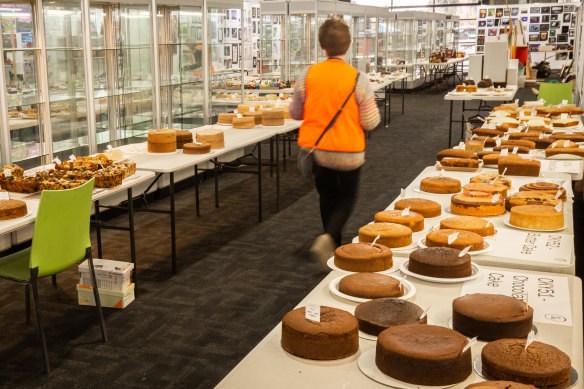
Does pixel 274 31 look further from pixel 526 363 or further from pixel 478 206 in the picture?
pixel 526 363

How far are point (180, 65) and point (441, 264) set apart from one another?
17.2 feet

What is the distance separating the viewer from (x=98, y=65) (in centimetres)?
574

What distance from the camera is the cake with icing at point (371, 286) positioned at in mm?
2188

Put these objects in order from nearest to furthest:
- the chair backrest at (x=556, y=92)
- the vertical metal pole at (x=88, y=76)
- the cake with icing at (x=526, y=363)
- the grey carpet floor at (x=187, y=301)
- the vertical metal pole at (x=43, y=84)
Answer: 1. the cake with icing at (x=526, y=363)
2. the grey carpet floor at (x=187, y=301)
3. the vertical metal pole at (x=43, y=84)
4. the vertical metal pole at (x=88, y=76)
5. the chair backrest at (x=556, y=92)

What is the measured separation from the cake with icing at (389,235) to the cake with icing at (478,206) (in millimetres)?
521

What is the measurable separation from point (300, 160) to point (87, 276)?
1597 mm

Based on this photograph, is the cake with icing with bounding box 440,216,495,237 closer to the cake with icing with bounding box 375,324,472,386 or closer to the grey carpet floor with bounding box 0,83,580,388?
the cake with icing with bounding box 375,324,472,386

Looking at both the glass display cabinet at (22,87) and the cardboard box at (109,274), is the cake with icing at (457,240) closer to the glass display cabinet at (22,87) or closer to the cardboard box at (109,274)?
the cardboard box at (109,274)

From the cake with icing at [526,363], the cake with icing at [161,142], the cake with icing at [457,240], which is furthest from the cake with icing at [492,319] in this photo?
the cake with icing at [161,142]

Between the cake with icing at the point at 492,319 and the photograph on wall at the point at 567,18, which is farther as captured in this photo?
the photograph on wall at the point at 567,18

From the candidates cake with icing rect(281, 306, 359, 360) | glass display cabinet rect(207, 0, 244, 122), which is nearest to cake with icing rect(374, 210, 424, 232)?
cake with icing rect(281, 306, 359, 360)

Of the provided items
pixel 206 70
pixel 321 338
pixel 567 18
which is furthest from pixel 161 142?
pixel 567 18

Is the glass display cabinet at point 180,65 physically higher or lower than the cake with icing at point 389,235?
higher

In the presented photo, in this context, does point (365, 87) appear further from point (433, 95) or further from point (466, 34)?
point (466, 34)
